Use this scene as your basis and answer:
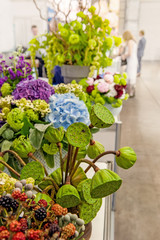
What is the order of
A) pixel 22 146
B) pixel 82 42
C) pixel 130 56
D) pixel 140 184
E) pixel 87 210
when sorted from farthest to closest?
1. pixel 130 56
2. pixel 140 184
3. pixel 82 42
4. pixel 22 146
5. pixel 87 210

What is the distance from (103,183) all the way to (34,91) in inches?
20.9

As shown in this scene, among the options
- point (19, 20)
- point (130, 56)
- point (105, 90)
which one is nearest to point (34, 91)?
point (105, 90)

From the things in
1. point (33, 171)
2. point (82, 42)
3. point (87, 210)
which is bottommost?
point (87, 210)

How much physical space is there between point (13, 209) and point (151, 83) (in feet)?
25.3

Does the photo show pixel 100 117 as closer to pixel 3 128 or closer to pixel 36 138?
pixel 36 138

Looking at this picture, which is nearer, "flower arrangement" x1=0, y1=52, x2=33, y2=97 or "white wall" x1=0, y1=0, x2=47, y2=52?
"flower arrangement" x1=0, y1=52, x2=33, y2=97

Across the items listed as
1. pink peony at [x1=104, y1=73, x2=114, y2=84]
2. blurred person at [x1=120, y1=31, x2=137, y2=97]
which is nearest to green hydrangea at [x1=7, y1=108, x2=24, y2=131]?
pink peony at [x1=104, y1=73, x2=114, y2=84]

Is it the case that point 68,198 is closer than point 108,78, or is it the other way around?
point 68,198

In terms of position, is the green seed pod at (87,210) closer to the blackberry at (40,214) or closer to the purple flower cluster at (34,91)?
the blackberry at (40,214)

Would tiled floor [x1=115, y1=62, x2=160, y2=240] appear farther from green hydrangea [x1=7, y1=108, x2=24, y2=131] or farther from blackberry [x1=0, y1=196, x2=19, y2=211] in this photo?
blackberry [x1=0, y1=196, x2=19, y2=211]

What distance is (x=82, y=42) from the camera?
1.53 metres

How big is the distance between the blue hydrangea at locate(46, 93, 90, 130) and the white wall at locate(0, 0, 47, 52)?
6732 millimetres

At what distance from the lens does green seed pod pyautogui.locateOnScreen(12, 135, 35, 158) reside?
30.5 inches

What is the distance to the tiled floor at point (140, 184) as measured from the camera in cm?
185
